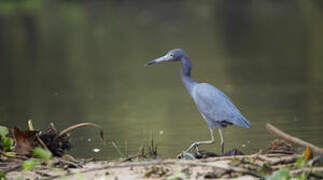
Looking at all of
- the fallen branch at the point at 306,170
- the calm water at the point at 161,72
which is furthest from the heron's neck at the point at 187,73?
the fallen branch at the point at 306,170

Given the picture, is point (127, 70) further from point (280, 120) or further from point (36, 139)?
point (36, 139)

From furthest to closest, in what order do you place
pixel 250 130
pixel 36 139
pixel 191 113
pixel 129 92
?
pixel 129 92 → pixel 191 113 → pixel 250 130 → pixel 36 139

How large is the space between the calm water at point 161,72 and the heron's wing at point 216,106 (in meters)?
0.58

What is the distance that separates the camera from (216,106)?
775cm

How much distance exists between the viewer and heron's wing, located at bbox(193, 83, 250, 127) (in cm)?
758

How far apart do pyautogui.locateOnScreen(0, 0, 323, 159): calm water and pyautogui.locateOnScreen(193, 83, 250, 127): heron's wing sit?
583 mm

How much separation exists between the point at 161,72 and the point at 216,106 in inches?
403

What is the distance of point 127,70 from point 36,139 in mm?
11831

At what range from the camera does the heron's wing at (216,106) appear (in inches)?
299

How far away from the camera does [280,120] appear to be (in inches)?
403

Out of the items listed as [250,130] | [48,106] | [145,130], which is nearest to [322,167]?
[250,130]

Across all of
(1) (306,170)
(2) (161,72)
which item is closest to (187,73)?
(1) (306,170)

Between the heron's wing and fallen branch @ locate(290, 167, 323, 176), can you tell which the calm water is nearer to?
the heron's wing

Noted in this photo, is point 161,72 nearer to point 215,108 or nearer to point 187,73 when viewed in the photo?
point 187,73
